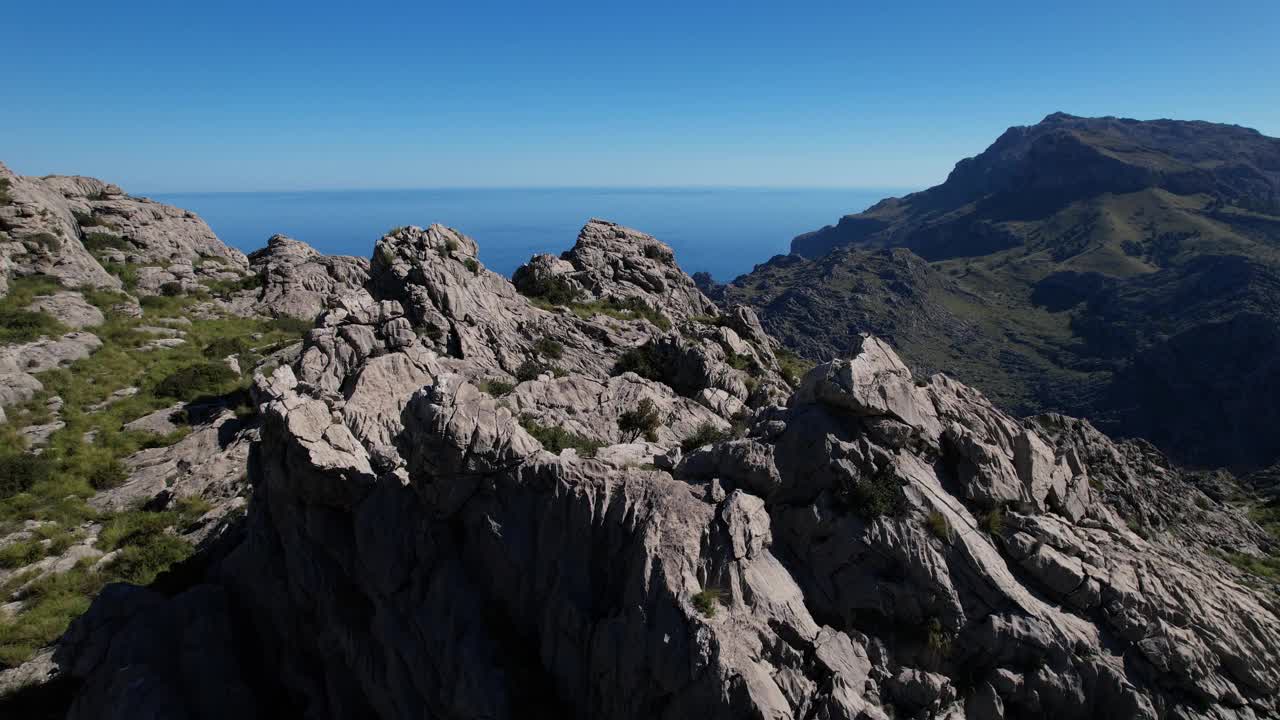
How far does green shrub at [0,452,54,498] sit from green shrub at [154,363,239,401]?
821 centimetres

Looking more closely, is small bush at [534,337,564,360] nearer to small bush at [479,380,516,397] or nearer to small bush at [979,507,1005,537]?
small bush at [479,380,516,397]

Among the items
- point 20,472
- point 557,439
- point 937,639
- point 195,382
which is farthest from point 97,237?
point 937,639

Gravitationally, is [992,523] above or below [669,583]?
above

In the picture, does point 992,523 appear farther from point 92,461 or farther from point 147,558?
point 92,461

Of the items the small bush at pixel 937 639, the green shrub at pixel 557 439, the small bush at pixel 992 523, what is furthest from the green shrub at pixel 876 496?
the green shrub at pixel 557 439

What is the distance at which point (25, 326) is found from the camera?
41750 millimetres

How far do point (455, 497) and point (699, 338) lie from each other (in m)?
23.9

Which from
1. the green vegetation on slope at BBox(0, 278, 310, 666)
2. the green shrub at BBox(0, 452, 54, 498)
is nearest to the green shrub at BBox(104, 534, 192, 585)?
the green vegetation on slope at BBox(0, 278, 310, 666)

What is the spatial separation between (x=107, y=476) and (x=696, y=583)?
3264cm

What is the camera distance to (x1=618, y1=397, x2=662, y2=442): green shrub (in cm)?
2738

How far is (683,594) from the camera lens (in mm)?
14805

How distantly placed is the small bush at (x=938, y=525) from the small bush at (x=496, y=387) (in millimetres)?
18808

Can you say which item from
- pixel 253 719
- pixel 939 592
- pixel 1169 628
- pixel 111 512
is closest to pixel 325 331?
pixel 111 512

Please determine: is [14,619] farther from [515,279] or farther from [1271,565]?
[1271,565]
